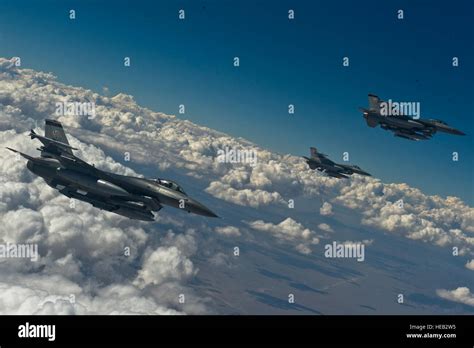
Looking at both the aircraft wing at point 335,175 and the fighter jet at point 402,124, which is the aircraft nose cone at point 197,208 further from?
the aircraft wing at point 335,175

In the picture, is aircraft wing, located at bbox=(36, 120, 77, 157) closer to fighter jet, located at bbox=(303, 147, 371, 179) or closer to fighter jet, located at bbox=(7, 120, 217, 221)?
fighter jet, located at bbox=(7, 120, 217, 221)

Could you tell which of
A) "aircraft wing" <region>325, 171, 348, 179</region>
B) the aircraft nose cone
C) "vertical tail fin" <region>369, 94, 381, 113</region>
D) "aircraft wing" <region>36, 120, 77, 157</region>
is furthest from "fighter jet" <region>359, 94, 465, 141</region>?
"aircraft wing" <region>36, 120, 77, 157</region>

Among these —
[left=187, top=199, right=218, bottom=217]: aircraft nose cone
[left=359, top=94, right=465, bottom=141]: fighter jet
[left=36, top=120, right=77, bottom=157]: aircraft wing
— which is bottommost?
[left=187, top=199, right=218, bottom=217]: aircraft nose cone

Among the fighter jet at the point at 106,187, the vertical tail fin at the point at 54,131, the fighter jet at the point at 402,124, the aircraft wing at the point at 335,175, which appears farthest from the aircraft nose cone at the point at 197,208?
the aircraft wing at the point at 335,175

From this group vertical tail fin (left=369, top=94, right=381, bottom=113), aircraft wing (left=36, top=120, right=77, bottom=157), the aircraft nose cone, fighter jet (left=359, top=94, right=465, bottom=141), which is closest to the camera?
the aircraft nose cone
